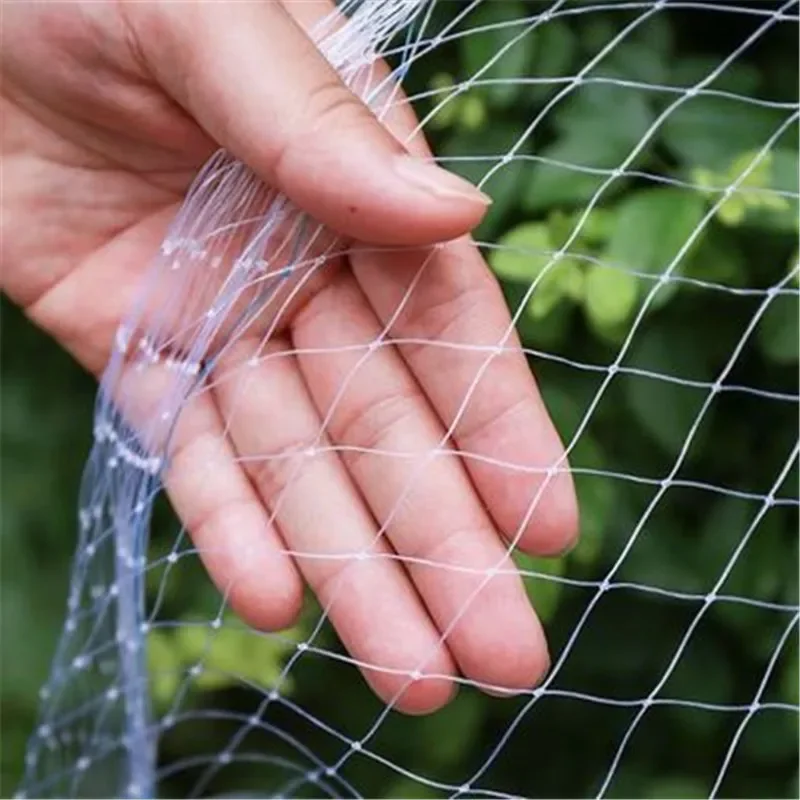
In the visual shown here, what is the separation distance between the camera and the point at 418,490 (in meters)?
0.89

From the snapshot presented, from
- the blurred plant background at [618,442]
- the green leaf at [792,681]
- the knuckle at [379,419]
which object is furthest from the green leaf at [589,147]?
the green leaf at [792,681]

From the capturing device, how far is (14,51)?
3.48 ft

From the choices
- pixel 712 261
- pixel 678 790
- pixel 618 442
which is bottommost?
pixel 678 790

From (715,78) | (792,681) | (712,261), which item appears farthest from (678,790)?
(715,78)

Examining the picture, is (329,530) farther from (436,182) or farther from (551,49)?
(551,49)

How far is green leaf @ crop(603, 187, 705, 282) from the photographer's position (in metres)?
1.00

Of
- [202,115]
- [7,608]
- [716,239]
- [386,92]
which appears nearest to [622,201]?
[716,239]

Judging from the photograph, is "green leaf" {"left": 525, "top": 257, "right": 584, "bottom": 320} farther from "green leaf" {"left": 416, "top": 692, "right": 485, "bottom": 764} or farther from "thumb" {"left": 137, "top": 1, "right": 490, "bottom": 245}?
"green leaf" {"left": 416, "top": 692, "right": 485, "bottom": 764}

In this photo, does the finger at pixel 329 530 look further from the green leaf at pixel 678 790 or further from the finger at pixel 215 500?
the green leaf at pixel 678 790

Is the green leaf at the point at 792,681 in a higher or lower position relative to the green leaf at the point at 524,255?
lower

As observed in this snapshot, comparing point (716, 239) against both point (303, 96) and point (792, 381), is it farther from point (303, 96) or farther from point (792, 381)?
point (303, 96)

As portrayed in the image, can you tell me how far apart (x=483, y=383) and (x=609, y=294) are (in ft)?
0.48

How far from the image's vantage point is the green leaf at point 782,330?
1047mm

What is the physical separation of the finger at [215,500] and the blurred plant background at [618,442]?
0.38ft
